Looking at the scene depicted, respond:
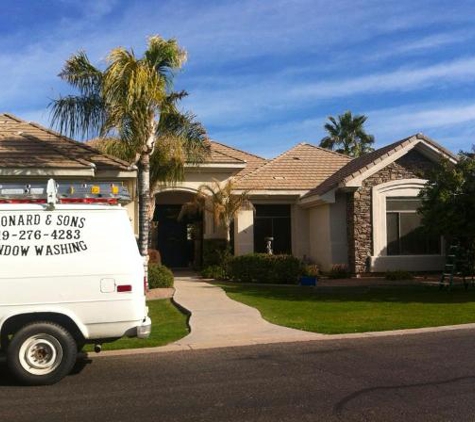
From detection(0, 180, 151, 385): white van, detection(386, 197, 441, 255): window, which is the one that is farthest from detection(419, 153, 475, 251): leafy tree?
detection(0, 180, 151, 385): white van

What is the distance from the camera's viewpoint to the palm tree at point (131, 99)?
15458 mm

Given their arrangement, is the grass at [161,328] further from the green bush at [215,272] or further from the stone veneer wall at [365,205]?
the stone veneer wall at [365,205]

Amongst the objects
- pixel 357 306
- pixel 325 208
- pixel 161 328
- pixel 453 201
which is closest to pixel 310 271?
pixel 325 208

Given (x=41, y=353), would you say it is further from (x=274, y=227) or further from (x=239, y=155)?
(x=239, y=155)

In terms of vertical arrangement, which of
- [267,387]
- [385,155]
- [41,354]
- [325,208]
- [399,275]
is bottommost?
[267,387]

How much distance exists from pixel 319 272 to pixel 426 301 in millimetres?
7764

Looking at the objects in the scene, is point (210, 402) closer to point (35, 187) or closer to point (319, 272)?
point (35, 187)

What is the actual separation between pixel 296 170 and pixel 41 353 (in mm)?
19511

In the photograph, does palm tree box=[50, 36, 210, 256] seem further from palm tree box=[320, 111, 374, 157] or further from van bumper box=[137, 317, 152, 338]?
palm tree box=[320, 111, 374, 157]

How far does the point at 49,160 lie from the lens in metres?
15.7

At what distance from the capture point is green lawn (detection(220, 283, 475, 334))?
37.7ft

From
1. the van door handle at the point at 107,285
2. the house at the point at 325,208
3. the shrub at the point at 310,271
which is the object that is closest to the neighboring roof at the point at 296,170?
the house at the point at 325,208

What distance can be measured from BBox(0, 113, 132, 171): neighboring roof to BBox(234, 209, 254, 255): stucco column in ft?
25.8

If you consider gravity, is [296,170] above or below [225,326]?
above
